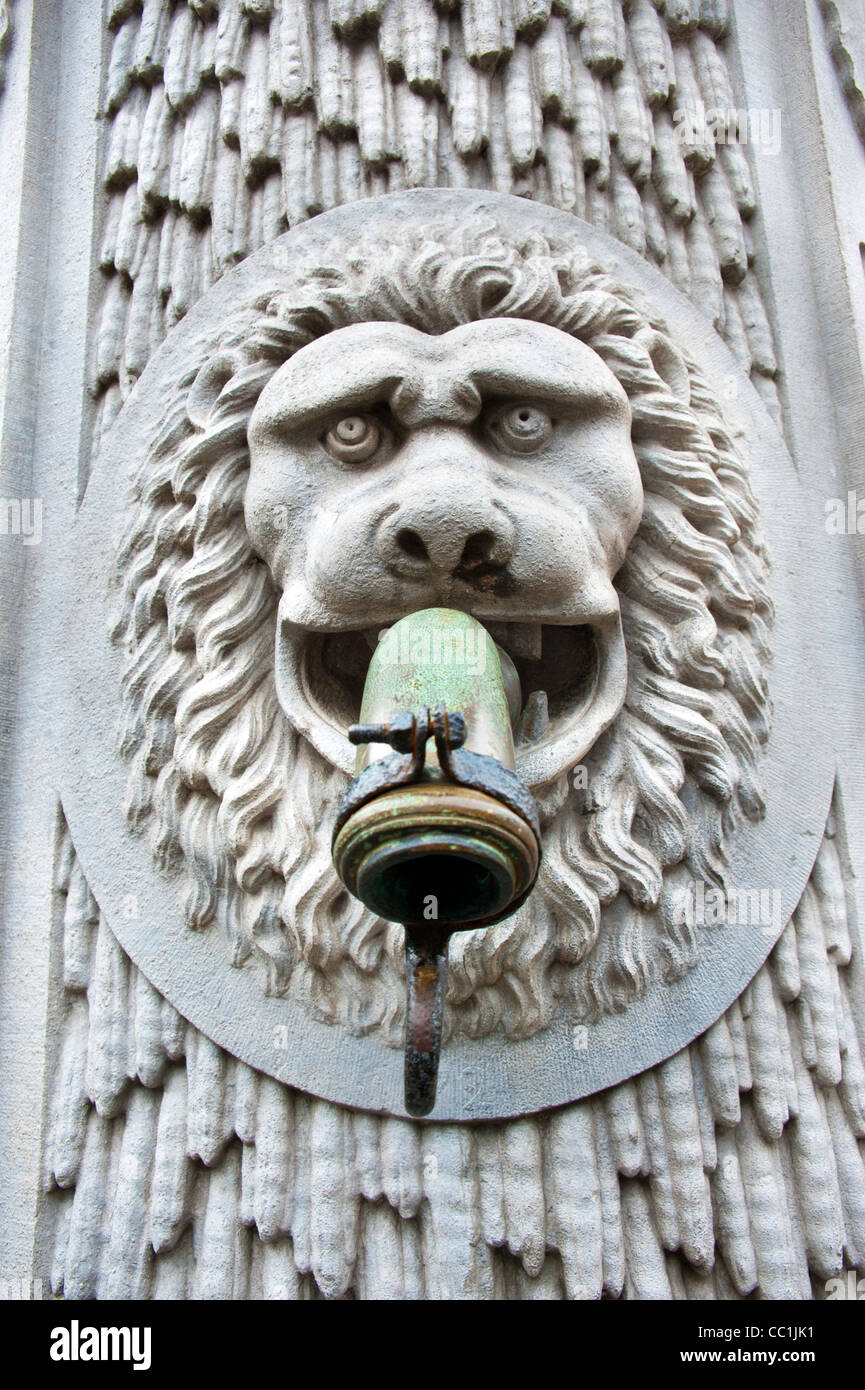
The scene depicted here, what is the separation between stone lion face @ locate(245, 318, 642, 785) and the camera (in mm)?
1635

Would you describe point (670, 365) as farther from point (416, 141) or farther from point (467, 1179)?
point (467, 1179)

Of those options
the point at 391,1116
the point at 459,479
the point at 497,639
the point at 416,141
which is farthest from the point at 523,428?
the point at 391,1116

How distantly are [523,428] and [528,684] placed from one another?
356 millimetres

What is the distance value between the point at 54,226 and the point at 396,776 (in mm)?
1524

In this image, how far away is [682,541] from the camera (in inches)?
72.3

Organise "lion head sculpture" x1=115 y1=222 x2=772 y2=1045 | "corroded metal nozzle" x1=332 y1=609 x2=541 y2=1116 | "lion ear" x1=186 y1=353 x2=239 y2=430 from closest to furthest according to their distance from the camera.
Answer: "corroded metal nozzle" x1=332 y1=609 x2=541 y2=1116
"lion head sculpture" x1=115 y1=222 x2=772 y2=1045
"lion ear" x1=186 y1=353 x2=239 y2=430

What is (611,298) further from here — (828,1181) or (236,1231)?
(236,1231)

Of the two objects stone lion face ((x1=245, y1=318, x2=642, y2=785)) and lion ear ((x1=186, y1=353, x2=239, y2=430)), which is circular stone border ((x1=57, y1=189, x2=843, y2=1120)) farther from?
stone lion face ((x1=245, y1=318, x2=642, y2=785))

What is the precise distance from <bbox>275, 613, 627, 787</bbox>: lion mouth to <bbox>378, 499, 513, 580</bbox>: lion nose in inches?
4.3

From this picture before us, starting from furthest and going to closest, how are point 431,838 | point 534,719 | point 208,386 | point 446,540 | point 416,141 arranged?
point 416,141
point 208,386
point 534,719
point 446,540
point 431,838

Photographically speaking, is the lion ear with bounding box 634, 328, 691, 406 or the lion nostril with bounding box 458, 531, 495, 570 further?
the lion ear with bounding box 634, 328, 691, 406

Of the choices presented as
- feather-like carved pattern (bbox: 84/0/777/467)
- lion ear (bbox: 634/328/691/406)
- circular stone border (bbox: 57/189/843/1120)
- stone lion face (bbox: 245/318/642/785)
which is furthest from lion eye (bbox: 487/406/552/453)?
feather-like carved pattern (bbox: 84/0/777/467)

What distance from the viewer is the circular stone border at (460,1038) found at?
1.67 metres

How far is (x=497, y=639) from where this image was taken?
1725 millimetres
